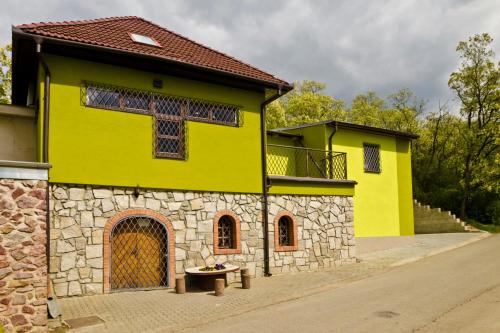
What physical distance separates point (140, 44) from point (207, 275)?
6217 mm

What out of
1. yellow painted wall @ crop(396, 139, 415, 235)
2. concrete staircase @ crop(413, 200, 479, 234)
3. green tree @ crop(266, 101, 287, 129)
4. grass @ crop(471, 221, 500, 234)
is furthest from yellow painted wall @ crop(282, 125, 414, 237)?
green tree @ crop(266, 101, 287, 129)

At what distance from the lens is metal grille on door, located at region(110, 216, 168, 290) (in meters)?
11.0

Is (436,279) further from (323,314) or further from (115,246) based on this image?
(115,246)

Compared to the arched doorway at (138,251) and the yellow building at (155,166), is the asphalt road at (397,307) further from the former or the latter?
the arched doorway at (138,251)

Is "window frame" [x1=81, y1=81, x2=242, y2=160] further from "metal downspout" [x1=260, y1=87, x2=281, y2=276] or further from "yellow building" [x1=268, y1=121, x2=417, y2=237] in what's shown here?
"yellow building" [x1=268, y1=121, x2=417, y2=237]

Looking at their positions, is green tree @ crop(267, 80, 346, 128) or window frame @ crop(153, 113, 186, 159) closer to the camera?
window frame @ crop(153, 113, 186, 159)

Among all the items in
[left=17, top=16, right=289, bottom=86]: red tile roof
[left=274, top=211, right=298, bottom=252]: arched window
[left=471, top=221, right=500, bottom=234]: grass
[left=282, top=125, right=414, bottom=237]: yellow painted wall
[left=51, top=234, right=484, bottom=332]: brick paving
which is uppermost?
[left=17, top=16, right=289, bottom=86]: red tile roof

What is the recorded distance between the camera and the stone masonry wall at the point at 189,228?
34.1 feet

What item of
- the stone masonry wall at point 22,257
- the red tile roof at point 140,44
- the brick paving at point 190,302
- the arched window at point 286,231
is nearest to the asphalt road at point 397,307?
the brick paving at point 190,302

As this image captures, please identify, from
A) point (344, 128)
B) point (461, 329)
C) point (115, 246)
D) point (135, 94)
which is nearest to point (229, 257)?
point (115, 246)

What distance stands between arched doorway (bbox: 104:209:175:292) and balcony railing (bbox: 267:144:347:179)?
18.3ft

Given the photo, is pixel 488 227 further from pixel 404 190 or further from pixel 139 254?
pixel 139 254

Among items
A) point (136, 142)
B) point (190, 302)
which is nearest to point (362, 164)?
point (136, 142)

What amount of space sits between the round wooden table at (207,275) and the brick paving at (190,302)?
0.36 m
